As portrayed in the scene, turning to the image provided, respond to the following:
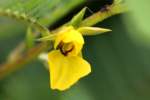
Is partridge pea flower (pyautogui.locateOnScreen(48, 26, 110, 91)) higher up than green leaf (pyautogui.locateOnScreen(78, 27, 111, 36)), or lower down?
lower down

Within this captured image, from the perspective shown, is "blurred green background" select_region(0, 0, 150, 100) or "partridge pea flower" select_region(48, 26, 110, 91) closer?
"partridge pea flower" select_region(48, 26, 110, 91)

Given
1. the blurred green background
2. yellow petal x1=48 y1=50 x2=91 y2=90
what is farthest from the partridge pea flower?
the blurred green background

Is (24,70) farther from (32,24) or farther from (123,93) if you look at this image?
(32,24)

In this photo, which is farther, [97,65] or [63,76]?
[97,65]

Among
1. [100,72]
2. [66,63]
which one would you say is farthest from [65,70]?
[100,72]

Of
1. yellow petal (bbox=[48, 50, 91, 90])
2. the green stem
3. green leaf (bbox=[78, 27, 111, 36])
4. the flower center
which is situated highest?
the green stem

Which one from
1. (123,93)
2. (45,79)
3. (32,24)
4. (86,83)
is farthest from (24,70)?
(32,24)

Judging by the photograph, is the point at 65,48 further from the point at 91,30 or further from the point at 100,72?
the point at 100,72

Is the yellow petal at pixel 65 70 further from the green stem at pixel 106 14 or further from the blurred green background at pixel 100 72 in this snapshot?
the blurred green background at pixel 100 72

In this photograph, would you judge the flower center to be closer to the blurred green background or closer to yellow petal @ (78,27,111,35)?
yellow petal @ (78,27,111,35)
